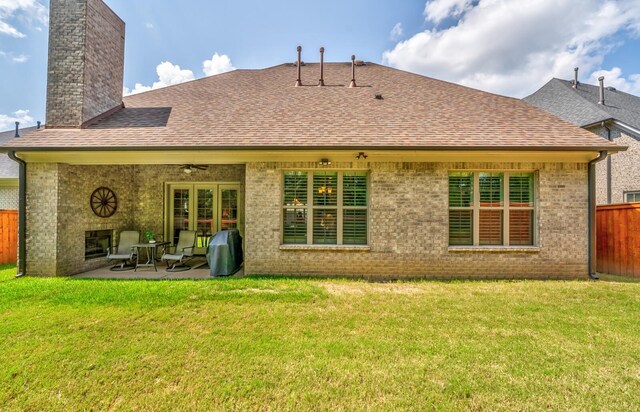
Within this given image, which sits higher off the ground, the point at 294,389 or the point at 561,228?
the point at 561,228

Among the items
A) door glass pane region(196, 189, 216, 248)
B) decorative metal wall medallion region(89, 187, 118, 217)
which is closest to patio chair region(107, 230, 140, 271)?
decorative metal wall medallion region(89, 187, 118, 217)

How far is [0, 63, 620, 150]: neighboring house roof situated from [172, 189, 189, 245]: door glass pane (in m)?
2.48

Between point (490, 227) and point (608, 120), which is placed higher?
point (608, 120)

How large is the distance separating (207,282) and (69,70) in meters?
6.89

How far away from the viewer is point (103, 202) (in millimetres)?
7957

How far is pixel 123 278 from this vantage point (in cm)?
666

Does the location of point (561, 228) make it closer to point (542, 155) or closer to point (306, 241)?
point (542, 155)

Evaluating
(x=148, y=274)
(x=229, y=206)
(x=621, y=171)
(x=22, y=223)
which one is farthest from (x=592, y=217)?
(x=22, y=223)

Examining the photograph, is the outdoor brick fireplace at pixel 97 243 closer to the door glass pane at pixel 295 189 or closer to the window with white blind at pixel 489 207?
the door glass pane at pixel 295 189

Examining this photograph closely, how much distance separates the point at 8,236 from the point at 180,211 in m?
4.82

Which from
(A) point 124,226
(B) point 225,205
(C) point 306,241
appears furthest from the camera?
(B) point 225,205

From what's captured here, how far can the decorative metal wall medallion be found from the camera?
771cm

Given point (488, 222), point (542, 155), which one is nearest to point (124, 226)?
point (488, 222)

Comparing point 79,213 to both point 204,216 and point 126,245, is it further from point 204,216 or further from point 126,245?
point 204,216
